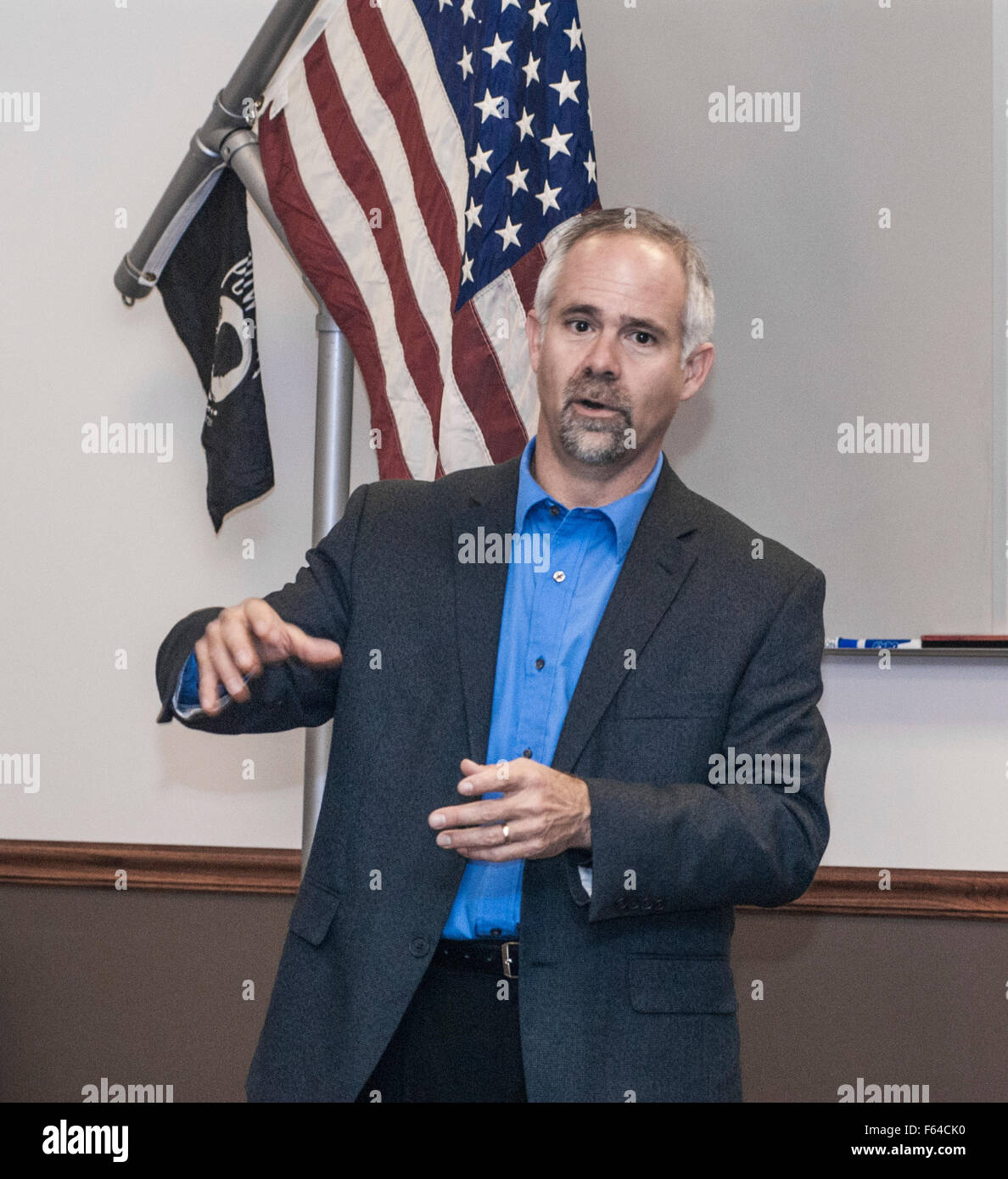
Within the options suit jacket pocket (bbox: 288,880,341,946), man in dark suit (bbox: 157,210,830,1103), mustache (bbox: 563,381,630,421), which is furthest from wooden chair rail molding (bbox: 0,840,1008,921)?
mustache (bbox: 563,381,630,421)

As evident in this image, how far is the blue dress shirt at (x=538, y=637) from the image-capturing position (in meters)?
1.81

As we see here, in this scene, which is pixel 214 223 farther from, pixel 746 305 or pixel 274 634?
pixel 274 634

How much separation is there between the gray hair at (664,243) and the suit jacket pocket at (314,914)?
40.6 inches

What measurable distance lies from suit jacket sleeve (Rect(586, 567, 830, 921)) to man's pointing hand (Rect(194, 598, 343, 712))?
0.43 m

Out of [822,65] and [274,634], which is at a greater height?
[822,65]

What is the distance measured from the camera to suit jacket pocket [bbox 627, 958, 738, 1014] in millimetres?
1753

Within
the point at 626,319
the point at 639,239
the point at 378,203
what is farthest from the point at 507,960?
the point at 378,203

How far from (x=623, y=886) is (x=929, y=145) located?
82.6 inches

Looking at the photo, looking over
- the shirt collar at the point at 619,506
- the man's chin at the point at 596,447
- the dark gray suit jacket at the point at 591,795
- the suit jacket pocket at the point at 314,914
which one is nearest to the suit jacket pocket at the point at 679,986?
the dark gray suit jacket at the point at 591,795

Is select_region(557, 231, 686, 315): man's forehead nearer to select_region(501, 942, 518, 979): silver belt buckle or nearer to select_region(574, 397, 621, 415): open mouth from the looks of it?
select_region(574, 397, 621, 415): open mouth

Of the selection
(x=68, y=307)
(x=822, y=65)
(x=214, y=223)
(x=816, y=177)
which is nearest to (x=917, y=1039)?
→ (x=816, y=177)

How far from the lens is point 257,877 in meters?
3.10

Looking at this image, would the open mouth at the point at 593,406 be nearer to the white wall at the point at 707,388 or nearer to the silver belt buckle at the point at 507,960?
the silver belt buckle at the point at 507,960

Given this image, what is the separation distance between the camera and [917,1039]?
2.90m
